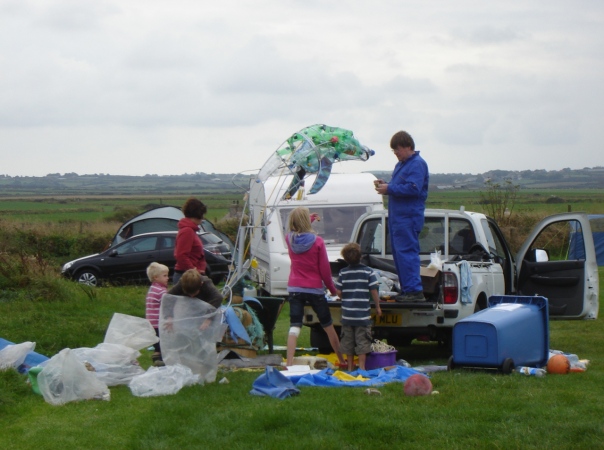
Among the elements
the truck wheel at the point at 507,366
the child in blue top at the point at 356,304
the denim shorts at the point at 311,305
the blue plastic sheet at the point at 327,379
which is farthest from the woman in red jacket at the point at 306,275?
the truck wheel at the point at 507,366

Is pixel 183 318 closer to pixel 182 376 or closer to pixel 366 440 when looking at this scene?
pixel 182 376

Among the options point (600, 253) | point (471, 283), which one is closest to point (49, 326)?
point (471, 283)

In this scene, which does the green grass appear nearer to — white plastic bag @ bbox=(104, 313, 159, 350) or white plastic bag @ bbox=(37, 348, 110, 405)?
white plastic bag @ bbox=(37, 348, 110, 405)

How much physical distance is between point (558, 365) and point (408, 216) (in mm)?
2276

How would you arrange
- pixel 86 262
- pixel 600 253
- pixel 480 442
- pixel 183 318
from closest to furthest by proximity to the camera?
pixel 480 442 → pixel 183 318 → pixel 86 262 → pixel 600 253

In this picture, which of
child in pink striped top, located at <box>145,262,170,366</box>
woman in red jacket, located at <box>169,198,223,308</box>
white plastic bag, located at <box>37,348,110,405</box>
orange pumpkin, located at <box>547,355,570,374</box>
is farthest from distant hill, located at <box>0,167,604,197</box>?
orange pumpkin, located at <box>547,355,570,374</box>

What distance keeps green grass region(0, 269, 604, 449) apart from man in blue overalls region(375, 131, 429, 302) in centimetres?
129

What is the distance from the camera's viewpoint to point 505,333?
8.92 metres

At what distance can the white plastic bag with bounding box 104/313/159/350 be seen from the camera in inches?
382

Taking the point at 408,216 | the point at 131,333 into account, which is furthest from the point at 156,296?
the point at 408,216

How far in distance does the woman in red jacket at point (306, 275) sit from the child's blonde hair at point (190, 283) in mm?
1240

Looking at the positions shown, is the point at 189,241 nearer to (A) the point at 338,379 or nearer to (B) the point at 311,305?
(B) the point at 311,305

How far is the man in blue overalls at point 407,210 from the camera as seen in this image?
9891mm

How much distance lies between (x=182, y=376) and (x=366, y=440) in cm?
272
